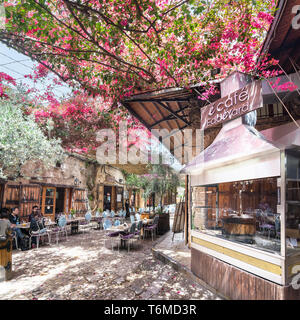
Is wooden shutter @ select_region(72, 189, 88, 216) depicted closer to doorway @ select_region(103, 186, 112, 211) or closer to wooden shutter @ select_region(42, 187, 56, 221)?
wooden shutter @ select_region(42, 187, 56, 221)

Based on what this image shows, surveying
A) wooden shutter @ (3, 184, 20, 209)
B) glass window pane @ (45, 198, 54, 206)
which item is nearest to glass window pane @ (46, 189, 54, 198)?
glass window pane @ (45, 198, 54, 206)

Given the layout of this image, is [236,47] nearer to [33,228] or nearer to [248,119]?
[248,119]

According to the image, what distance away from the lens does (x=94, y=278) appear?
14.8ft

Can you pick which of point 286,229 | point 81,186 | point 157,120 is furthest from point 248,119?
point 81,186

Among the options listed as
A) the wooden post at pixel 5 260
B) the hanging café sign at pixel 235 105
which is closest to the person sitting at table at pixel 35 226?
the wooden post at pixel 5 260

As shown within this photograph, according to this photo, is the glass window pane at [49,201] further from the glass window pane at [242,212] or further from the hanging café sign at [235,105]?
the hanging café sign at [235,105]

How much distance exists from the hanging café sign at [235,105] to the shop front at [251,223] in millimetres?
207

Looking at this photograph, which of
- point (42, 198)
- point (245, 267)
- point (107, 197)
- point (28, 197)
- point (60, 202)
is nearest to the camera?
point (245, 267)

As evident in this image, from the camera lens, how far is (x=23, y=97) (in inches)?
319

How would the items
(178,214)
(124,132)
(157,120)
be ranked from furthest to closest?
1. (124,132)
2. (178,214)
3. (157,120)

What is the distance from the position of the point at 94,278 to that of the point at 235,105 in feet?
15.2

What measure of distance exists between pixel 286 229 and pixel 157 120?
17.2 ft
